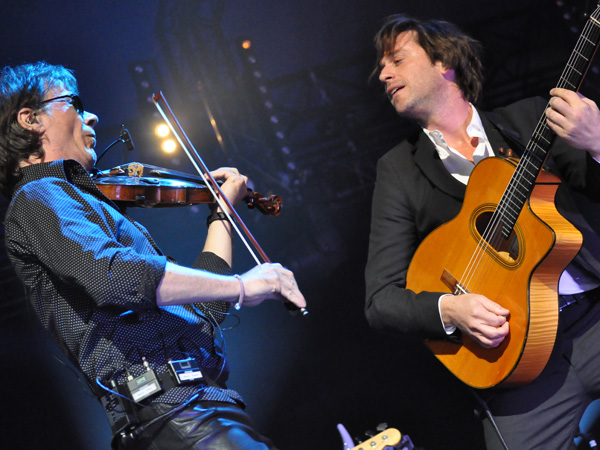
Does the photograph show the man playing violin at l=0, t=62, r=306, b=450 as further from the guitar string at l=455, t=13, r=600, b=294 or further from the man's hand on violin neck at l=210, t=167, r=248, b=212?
the guitar string at l=455, t=13, r=600, b=294

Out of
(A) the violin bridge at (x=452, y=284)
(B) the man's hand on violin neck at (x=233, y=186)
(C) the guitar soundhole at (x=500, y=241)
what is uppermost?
(B) the man's hand on violin neck at (x=233, y=186)

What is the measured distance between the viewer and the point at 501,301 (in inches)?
75.5

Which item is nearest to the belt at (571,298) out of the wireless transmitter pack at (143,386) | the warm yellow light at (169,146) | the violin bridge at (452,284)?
the violin bridge at (452,284)

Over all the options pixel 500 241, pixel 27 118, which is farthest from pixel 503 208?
pixel 27 118

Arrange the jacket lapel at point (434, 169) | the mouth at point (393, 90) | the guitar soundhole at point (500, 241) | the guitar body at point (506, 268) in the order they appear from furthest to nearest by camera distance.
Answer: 1. the mouth at point (393, 90)
2. the jacket lapel at point (434, 169)
3. the guitar soundhole at point (500, 241)
4. the guitar body at point (506, 268)

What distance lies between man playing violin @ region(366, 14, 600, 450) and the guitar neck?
0.07 meters

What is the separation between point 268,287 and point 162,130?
2.57 m

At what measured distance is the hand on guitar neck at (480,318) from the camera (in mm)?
1846

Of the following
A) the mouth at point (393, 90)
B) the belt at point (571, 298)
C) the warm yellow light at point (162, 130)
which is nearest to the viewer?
the belt at point (571, 298)

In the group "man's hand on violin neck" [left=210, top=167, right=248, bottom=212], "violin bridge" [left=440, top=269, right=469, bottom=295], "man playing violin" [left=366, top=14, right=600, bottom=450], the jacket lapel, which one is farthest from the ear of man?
"violin bridge" [left=440, top=269, right=469, bottom=295]

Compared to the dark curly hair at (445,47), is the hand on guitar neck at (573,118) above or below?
below

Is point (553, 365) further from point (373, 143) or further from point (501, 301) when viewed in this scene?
point (373, 143)

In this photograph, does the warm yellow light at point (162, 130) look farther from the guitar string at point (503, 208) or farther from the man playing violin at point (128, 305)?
the guitar string at point (503, 208)

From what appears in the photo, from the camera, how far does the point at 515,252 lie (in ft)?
6.44
